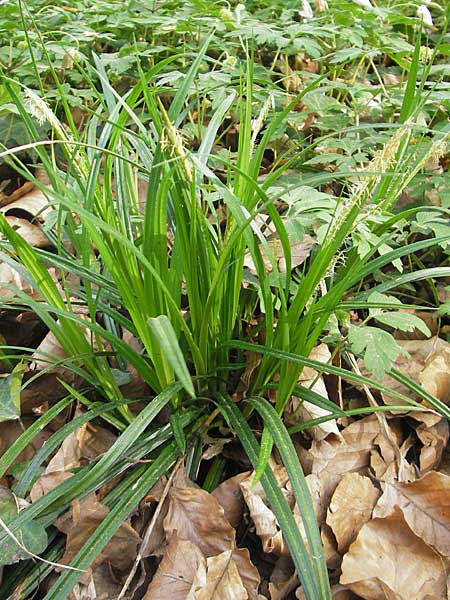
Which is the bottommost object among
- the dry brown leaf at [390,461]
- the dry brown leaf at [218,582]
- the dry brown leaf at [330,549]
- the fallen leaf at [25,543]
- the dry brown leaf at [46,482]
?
the dry brown leaf at [330,549]

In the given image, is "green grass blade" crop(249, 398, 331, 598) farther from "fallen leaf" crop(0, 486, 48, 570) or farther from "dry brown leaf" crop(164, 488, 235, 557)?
"fallen leaf" crop(0, 486, 48, 570)

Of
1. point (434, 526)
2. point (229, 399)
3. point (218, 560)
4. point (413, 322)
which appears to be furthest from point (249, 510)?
point (413, 322)

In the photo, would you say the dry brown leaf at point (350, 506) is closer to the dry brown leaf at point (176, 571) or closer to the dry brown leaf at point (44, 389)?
the dry brown leaf at point (176, 571)

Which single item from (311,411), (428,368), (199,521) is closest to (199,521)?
(199,521)

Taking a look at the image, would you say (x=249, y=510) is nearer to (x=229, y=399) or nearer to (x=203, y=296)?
(x=229, y=399)

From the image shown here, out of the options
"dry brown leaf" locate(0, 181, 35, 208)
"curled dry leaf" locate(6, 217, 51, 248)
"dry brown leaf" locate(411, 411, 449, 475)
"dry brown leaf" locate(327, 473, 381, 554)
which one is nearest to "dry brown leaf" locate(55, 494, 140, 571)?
"dry brown leaf" locate(327, 473, 381, 554)

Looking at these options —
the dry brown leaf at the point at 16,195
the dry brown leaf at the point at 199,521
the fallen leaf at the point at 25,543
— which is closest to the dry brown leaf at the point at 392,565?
the dry brown leaf at the point at 199,521
